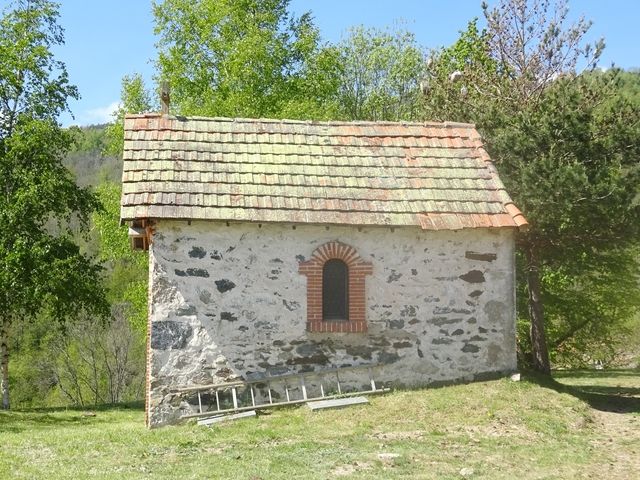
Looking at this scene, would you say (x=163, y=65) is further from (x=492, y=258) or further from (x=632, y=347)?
(x=632, y=347)

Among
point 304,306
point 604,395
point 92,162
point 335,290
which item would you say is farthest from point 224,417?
point 92,162

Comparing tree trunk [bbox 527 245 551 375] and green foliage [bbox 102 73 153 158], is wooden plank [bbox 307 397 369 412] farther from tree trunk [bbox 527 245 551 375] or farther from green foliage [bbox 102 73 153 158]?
green foliage [bbox 102 73 153 158]

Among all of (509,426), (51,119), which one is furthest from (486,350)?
(51,119)

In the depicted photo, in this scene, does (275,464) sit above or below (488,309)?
below

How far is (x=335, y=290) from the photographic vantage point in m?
13.0

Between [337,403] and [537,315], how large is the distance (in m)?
7.80

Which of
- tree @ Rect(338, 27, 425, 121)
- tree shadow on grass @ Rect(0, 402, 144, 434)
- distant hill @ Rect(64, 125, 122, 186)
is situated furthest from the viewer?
distant hill @ Rect(64, 125, 122, 186)

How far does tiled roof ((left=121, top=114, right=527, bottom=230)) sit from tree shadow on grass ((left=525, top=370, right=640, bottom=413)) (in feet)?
10.5

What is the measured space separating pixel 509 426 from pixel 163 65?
71.1ft

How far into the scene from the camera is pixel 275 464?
8.86 m

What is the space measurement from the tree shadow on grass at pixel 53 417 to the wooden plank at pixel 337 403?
5.69m

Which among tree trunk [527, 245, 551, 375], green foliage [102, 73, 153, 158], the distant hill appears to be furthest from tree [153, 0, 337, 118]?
the distant hill

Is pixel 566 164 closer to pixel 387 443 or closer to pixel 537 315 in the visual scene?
pixel 537 315

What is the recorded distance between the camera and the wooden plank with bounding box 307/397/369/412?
1188cm
